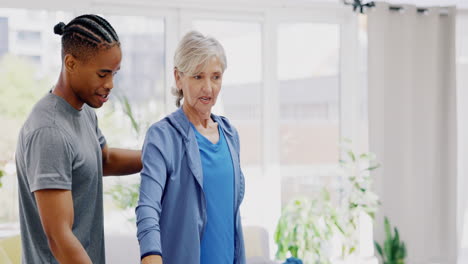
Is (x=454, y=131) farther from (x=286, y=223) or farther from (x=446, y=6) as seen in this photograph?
(x=286, y=223)

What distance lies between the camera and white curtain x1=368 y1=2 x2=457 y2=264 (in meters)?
4.71

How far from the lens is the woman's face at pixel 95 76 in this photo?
1.31 metres

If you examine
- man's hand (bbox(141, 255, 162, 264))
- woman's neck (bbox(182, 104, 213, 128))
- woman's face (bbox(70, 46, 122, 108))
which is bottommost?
man's hand (bbox(141, 255, 162, 264))

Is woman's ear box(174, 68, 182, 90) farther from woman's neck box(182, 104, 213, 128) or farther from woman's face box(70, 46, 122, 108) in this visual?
woman's face box(70, 46, 122, 108)

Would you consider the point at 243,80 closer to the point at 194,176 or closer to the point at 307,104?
the point at 307,104

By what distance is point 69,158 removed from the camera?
1256 millimetres

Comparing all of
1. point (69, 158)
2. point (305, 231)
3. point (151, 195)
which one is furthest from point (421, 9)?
point (69, 158)

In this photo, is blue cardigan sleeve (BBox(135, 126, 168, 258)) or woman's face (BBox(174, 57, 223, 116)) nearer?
blue cardigan sleeve (BBox(135, 126, 168, 258))

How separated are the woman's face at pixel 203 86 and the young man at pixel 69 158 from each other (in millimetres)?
288

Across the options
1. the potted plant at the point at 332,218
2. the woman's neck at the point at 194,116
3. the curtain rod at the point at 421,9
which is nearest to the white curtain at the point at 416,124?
the curtain rod at the point at 421,9

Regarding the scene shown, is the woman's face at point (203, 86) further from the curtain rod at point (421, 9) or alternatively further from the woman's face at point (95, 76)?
the curtain rod at point (421, 9)

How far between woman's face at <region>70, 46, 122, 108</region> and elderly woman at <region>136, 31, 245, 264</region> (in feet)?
0.71

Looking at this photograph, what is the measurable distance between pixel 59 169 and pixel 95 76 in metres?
0.24

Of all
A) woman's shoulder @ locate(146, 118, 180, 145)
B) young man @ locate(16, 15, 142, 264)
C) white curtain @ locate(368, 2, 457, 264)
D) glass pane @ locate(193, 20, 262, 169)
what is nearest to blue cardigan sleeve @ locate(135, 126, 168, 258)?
woman's shoulder @ locate(146, 118, 180, 145)
